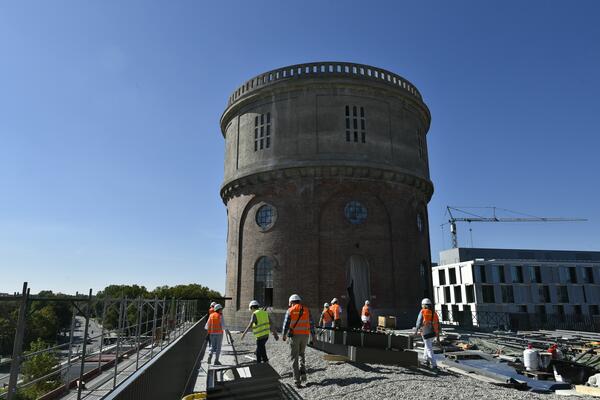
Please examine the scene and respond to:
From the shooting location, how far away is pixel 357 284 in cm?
2317

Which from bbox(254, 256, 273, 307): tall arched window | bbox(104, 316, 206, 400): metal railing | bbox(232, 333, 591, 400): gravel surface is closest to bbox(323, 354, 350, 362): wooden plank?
bbox(232, 333, 591, 400): gravel surface

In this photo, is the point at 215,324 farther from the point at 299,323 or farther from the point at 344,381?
the point at 344,381

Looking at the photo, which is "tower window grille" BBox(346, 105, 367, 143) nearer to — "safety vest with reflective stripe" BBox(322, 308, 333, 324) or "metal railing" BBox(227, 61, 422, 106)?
"metal railing" BBox(227, 61, 422, 106)

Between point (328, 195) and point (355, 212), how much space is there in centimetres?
186

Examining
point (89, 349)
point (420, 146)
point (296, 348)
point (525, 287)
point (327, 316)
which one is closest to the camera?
point (89, 349)

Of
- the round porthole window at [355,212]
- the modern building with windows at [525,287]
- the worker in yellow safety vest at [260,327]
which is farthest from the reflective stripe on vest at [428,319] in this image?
the modern building with windows at [525,287]

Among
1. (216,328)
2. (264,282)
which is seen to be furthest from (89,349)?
(264,282)

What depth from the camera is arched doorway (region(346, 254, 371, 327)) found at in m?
22.5

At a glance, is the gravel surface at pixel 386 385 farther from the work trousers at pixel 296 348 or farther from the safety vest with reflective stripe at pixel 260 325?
the safety vest with reflective stripe at pixel 260 325

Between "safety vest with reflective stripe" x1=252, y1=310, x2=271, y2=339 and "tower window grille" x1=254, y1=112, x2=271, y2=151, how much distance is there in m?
15.6

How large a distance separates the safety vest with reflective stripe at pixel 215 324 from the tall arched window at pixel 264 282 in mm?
11686

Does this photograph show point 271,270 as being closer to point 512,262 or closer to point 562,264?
point 512,262

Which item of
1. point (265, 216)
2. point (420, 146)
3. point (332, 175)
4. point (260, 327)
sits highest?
point (420, 146)

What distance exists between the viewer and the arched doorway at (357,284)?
22.5 m
